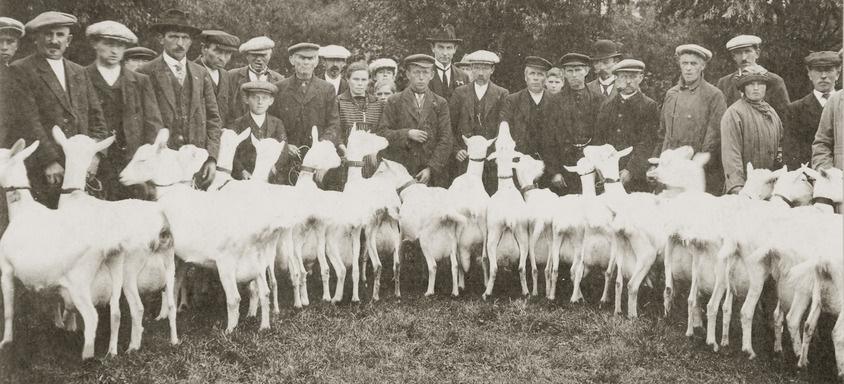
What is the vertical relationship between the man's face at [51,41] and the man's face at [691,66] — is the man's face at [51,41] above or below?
above

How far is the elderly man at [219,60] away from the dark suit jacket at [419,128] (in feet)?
7.44

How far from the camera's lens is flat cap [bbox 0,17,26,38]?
7918mm

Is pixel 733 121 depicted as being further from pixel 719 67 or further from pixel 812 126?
pixel 719 67

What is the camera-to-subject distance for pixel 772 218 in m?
7.53

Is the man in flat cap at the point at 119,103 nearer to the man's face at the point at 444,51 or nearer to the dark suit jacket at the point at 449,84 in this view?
the dark suit jacket at the point at 449,84

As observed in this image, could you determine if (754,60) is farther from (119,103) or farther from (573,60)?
(119,103)

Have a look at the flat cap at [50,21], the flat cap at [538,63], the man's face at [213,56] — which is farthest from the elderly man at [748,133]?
the flat cap at [50,21]

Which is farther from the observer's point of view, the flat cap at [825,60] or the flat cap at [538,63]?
the flat cap at [538,63]

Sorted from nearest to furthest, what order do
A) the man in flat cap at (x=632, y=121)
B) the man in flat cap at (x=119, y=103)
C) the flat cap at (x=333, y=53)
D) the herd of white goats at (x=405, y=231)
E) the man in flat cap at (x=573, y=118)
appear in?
the herd of white goats at (x=405, y=231)
the man in flat cap at (x=119, y=103)
the man in flat cap at (x=632, y=121)
the man in flat cap at (x=573, y=118)
the flat cap at (x=333, y=53)

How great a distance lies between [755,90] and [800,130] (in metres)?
1.31

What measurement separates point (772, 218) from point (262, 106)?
21.1 ft

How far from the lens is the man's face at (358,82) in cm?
1178

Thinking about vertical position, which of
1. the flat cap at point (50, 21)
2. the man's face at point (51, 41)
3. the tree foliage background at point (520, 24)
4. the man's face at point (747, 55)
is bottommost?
the man's face at point (747, 55)

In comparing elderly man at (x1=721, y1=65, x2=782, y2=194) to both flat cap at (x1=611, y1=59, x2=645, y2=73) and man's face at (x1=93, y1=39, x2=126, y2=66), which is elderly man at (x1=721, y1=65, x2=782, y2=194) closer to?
flat cap at (x1=611, y1=59, x2=645, y2=73)
